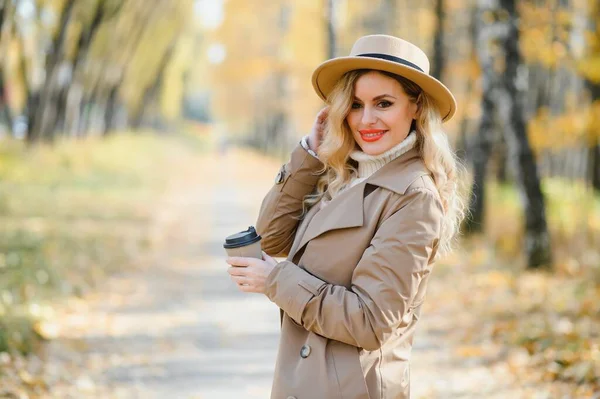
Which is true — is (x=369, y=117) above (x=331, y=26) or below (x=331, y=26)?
below

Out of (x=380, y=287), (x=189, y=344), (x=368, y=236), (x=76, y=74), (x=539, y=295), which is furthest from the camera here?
(x=76, y=74)

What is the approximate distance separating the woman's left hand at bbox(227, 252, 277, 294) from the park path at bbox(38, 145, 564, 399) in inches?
127

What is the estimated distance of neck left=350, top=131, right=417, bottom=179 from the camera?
2525mm

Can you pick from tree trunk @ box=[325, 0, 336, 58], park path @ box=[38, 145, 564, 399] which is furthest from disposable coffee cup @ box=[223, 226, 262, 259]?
tree trunk @ box=[325, 0, 336, 58]

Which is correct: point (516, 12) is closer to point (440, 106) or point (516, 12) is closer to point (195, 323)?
point (195, 323)

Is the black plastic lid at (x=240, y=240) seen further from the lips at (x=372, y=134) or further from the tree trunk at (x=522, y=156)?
the tree trunk at (x=522, y=156)

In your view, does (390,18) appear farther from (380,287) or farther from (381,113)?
(380,287)

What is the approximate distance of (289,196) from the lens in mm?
2863

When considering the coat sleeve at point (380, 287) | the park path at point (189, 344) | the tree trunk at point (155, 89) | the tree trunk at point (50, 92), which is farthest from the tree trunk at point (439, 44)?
the tree trunk at point (155, 89)

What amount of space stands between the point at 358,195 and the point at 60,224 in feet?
33.8

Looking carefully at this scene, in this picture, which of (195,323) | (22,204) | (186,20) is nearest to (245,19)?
(186,20)

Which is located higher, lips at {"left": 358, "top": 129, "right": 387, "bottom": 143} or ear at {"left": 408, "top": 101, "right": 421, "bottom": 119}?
ear at {"left": 408, "top": 101, "right": 421, "bottom": 119}

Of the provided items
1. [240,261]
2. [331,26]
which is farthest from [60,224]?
[240,261]

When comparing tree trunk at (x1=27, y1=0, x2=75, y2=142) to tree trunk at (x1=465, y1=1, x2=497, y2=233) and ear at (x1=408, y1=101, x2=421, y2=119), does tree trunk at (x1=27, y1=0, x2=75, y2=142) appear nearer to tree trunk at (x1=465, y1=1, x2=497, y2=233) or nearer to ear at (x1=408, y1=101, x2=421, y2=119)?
tree trunk at (x1=465, y1=1, x2=497, y2=233)
